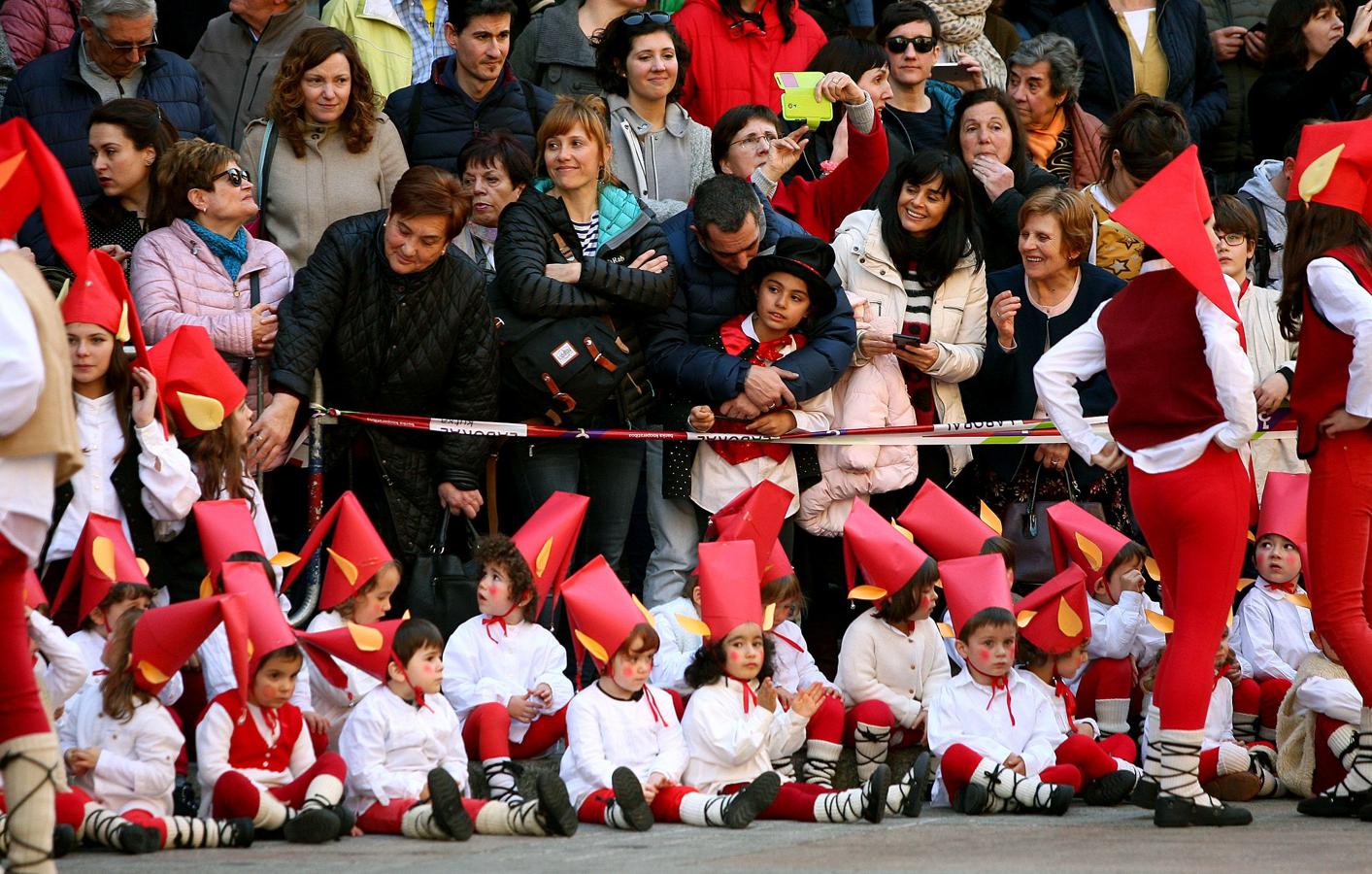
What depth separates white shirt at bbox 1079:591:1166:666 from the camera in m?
8.16

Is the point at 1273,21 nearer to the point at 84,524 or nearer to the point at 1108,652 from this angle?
the point at 1108,652

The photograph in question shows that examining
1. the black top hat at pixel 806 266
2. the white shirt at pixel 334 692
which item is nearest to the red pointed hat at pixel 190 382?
the white shirt at pixel 334 692

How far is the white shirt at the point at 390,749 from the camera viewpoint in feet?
22.3

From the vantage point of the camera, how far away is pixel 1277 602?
8.32 m

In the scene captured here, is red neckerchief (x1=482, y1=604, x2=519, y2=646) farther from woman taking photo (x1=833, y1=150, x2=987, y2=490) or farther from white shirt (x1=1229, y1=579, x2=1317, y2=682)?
white shirt (x1=1229, y1=579, x2=1317, y2=682)

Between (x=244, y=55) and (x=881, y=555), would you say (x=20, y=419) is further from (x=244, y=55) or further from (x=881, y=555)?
(x=244, y=55)

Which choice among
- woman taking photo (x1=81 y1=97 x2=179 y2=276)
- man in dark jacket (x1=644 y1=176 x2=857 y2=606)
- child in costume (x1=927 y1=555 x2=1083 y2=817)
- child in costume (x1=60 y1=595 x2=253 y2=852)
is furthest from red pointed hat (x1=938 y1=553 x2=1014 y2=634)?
woman taking photo (x1=81 y1=97 x2=179 y2=276)

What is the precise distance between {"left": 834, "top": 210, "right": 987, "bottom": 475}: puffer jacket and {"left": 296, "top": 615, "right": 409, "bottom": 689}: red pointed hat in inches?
111

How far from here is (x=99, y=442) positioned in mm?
7066

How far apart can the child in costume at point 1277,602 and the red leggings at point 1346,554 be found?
64.0 inches

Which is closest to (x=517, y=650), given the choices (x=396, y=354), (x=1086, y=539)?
(x=396, y=354)

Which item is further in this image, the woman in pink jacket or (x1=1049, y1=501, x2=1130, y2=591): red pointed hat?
(x1=1049, y1=501, x2=1130, y2=591): red pointed hat

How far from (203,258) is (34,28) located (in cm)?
245

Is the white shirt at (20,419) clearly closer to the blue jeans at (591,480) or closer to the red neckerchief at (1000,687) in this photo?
the blue jeans at (591,480)
